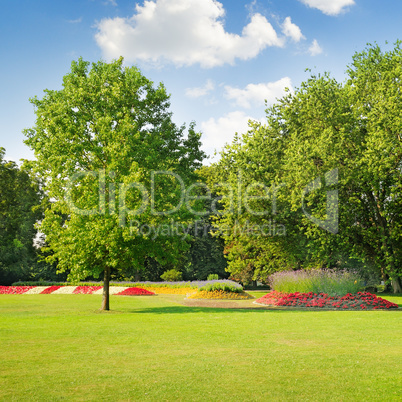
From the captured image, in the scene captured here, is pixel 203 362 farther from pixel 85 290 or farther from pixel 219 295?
pixel 85 290

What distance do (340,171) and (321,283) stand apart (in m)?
9.25

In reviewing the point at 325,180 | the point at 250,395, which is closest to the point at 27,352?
the point at 250,395

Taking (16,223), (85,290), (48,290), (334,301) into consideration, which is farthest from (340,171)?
(16,223)

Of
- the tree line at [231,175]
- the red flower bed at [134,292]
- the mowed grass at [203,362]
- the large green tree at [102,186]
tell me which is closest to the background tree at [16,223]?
the tree line at [231,175]

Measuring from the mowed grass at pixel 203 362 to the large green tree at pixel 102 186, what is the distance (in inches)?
212

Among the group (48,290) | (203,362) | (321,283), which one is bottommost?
(48,290)

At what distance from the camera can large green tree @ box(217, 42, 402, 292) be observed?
27281mm

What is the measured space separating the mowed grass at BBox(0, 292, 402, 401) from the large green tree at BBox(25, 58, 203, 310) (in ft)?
17.7

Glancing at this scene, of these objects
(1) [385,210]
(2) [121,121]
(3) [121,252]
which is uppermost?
(2) [121,121]

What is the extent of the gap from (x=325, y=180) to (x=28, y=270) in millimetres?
33975

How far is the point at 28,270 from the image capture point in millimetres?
46219

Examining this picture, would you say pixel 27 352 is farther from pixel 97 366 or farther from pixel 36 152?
pixel 36 152

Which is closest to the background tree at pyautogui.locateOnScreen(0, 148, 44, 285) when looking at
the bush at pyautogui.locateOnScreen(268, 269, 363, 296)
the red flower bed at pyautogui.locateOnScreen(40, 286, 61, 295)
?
the red flower bed at pyautogui.locateOnScreen(40, 286, 61, 295)

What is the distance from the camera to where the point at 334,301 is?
19531 millimetres
